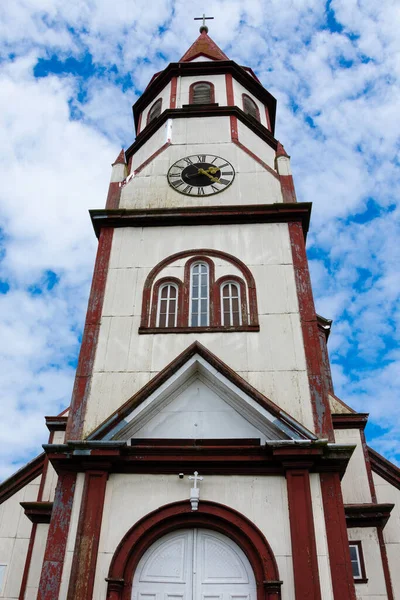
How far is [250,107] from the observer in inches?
893

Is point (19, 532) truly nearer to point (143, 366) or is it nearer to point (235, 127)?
point (143, 366)

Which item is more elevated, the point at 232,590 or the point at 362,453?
the point at 362,453

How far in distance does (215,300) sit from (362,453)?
526 cm

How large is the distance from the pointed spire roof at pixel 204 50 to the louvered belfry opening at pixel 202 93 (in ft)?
8.81

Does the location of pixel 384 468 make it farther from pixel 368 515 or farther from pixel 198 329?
pixel 198 329

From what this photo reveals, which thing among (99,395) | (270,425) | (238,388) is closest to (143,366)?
(99,395)

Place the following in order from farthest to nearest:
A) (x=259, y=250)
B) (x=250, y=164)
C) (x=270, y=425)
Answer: (x=250, y=164) < (x=259, y=250) < (x=270, y=425)

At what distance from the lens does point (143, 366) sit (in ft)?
44.2

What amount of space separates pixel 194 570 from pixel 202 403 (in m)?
3.21

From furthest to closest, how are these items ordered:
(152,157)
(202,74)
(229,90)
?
(202,74), (229,90), (152,157)

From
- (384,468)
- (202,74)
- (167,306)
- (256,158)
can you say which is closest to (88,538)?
(167,306)

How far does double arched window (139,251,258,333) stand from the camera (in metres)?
14.3

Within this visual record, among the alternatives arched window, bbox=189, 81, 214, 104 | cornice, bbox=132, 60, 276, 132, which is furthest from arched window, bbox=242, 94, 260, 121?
arched window, bbox=189, 81, 214, 104

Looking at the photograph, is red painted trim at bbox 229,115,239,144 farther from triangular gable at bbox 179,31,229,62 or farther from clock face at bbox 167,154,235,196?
triangular gable at bbox 179,31,229,62
